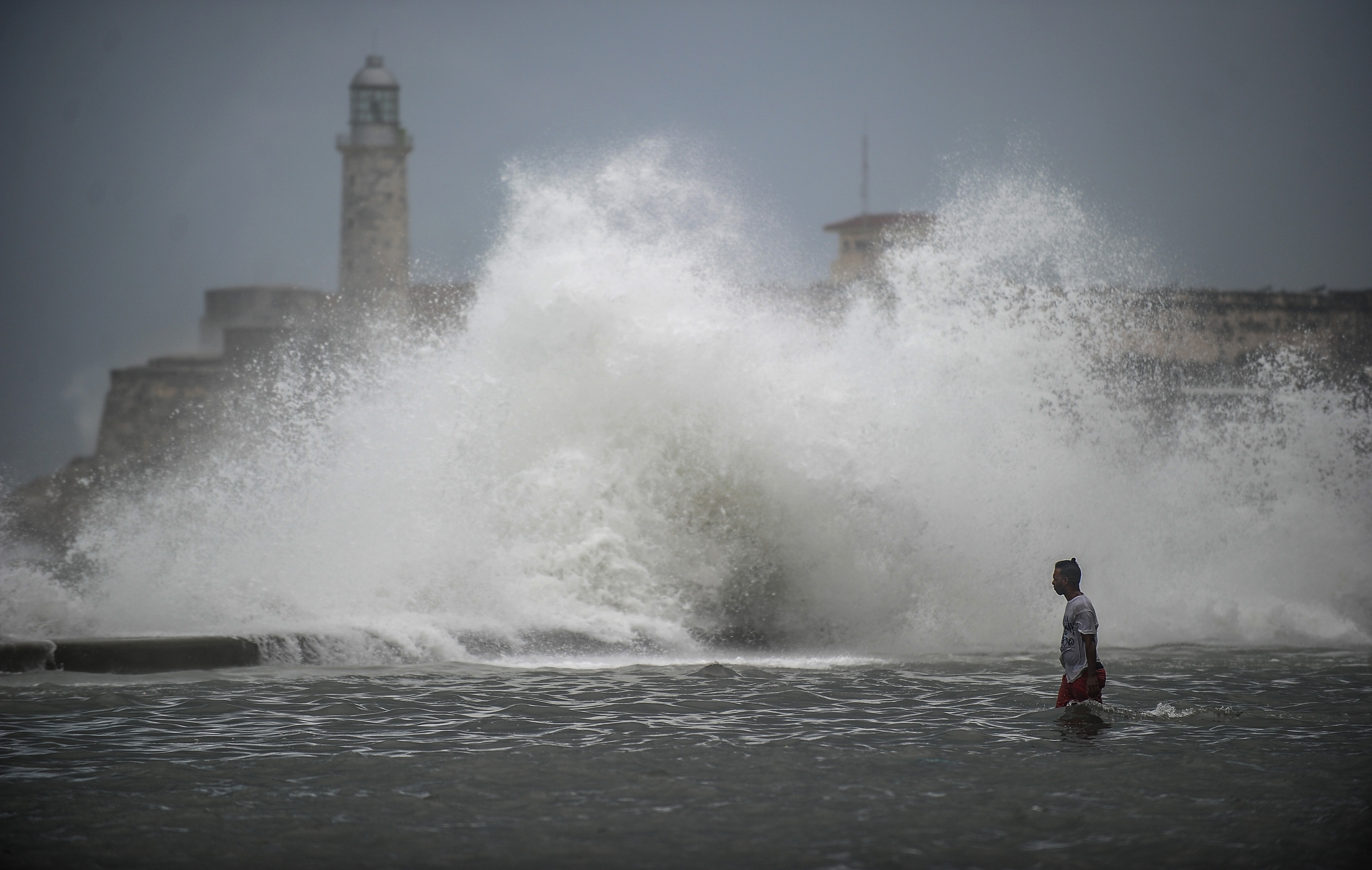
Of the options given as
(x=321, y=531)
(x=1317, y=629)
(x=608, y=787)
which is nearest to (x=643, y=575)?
(x=321, y=531)

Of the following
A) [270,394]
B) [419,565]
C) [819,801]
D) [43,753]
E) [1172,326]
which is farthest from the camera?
[270,394]

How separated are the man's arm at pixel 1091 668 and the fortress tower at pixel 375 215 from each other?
91.5 ft

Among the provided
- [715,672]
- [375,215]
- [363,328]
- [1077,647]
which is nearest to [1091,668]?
[1077,647]

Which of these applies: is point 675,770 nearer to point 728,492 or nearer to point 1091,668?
point 1091,668

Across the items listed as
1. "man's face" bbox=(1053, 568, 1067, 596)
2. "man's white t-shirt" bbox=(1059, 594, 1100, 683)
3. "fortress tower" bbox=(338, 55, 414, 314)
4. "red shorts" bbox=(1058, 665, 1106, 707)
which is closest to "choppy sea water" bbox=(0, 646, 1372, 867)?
"red shorts" bbox=(1058, 665, 1106, 707)

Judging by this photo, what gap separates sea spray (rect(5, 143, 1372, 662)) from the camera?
29.0 ft

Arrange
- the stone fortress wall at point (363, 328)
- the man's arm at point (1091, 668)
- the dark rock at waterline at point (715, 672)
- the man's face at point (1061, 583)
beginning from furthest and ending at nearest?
1. the stone fortress wall at point (363, 328)
2. the dark rock at waterline at point (715, 672)
3. the man's face at point (1061, 583)
4. the man's arm at point (1091, 668)

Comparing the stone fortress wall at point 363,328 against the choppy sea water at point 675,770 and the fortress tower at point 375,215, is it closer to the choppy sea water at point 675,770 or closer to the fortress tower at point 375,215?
the fortress tower at point 375,215

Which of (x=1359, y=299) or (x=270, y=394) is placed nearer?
(x=1359, y=299)

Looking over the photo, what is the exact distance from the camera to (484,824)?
4172mm

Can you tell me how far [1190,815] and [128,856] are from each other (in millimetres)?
3394

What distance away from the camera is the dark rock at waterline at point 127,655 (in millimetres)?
6875

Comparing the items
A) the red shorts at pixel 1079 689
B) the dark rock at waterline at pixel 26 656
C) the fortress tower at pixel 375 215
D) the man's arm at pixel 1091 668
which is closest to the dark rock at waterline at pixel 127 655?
the dark rock at waterline at pixel 26 656

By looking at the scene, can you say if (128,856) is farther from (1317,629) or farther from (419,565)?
(1317,629)
